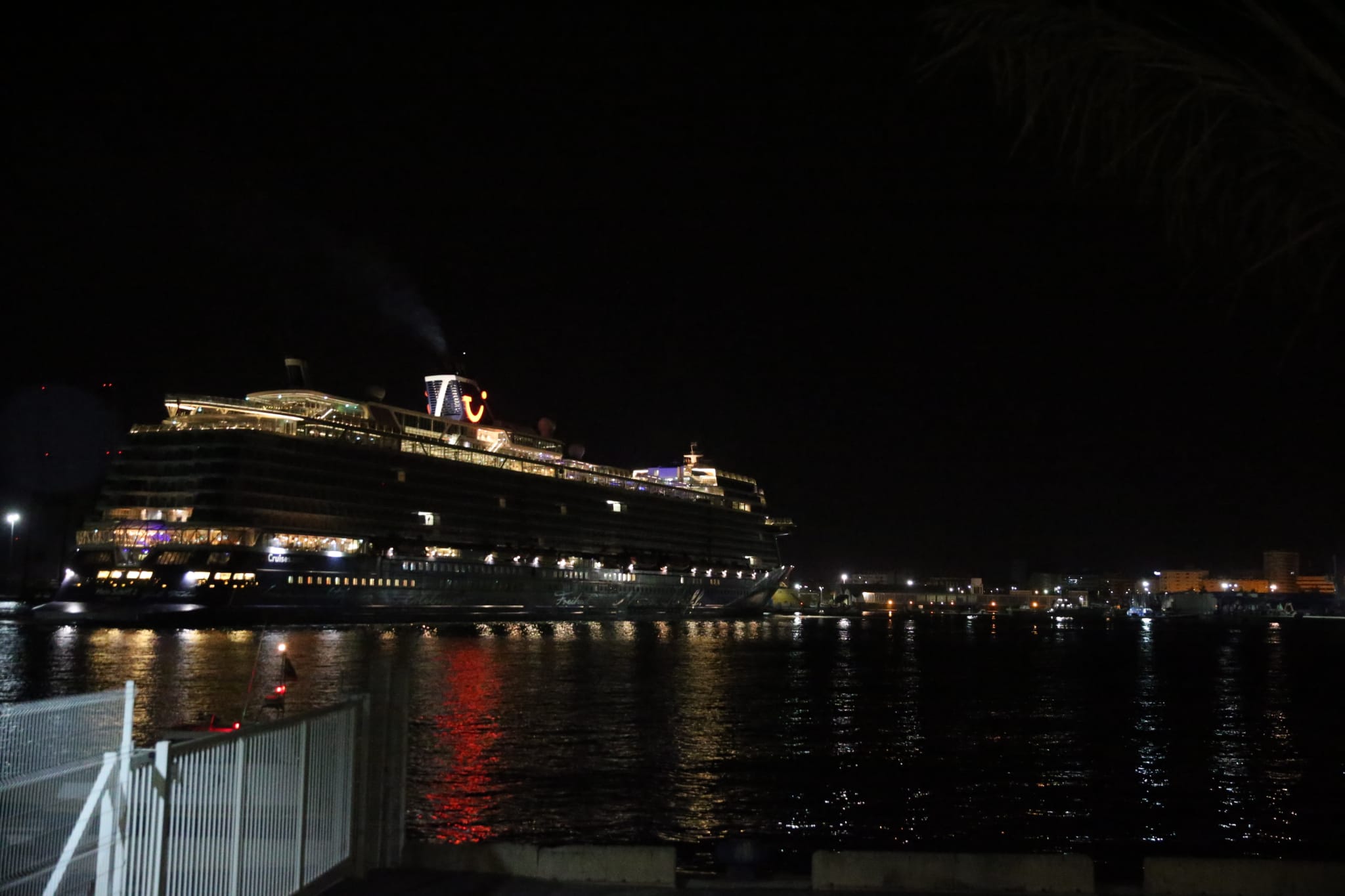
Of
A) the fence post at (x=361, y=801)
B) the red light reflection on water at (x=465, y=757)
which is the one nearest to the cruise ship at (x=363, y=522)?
the red light reflection on water at (x=465, y=757)

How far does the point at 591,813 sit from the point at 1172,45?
1415 cm

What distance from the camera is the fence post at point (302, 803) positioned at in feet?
25.7

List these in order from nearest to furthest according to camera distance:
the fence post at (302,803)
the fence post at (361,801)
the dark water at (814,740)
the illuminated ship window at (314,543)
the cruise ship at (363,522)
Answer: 1. the fence post at (302,803)
2. the fence post at (361,801)
3. the dark water at (814,740)
4. the cruise ship at (363,522)
5. the illuminated ship window at (314,543)

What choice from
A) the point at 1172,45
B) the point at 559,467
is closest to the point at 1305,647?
the point at 559,467

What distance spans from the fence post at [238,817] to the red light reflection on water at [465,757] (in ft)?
19.6

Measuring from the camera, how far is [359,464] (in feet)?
305

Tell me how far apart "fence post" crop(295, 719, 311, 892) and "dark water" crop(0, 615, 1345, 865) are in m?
3.05

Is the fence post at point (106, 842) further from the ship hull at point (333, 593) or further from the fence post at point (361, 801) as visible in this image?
the ship hull at point (333, 593)

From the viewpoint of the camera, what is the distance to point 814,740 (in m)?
24.1

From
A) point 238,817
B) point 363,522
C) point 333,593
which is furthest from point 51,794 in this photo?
point 363,522

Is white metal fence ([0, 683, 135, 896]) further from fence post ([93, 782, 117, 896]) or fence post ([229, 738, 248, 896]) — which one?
fence post ([229, 738, 248, 896])

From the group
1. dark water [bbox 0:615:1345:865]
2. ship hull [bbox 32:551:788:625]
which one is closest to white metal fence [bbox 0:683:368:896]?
dark water [bbox 0:615:1345:865]

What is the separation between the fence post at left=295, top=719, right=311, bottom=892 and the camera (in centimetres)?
782

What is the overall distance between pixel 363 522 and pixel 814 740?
72057 millimetres
